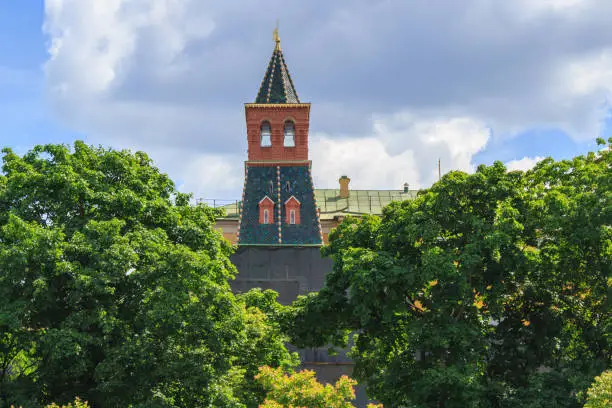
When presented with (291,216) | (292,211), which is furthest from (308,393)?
(292,211)

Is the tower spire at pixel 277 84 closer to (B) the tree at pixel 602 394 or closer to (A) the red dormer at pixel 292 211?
(A) the red dormer at pixel 292 211

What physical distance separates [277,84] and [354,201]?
73.3ft

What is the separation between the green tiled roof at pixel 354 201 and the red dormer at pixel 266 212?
18372 millimetres

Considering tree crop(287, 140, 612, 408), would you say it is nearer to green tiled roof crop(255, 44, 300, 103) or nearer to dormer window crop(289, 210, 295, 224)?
dormer window crop(289, 210, 295, 224)

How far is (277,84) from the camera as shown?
5578cm

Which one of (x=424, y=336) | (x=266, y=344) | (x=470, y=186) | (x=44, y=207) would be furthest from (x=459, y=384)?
(x=44, y=207)

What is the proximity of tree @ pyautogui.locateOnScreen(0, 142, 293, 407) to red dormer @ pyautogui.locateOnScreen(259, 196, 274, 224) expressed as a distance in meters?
26.5

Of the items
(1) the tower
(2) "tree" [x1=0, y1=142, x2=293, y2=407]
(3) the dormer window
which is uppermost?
(1) the tower

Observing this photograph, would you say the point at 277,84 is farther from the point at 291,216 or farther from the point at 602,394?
the point at 602,394

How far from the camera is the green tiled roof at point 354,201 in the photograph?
7269cm

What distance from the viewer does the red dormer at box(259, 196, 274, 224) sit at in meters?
52.1

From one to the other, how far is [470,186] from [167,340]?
34.7 ft

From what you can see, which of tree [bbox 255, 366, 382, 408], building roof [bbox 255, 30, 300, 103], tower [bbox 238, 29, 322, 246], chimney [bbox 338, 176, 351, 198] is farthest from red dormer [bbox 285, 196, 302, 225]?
tree [bbox 255, 366, 382, 408]

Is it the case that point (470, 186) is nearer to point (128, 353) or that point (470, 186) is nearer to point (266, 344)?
point (266, 344)
